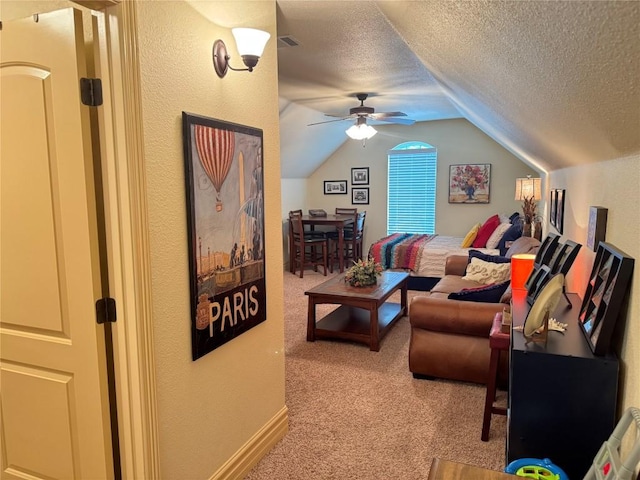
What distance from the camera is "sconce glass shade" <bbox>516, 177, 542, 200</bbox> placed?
5379 mm

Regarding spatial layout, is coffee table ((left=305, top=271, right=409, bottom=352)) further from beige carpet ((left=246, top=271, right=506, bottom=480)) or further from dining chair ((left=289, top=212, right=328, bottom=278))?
dining chair ((left=289, top=212, right=328, bottom=278))

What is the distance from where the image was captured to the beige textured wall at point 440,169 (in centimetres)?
711

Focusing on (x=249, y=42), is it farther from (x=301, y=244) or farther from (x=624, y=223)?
(x=301, y=244)

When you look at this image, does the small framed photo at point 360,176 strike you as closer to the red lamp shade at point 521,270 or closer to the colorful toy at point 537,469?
the red lamp shade at point 521,270

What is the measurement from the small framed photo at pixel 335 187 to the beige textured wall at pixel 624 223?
589 cm

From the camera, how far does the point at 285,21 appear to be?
8.86ft

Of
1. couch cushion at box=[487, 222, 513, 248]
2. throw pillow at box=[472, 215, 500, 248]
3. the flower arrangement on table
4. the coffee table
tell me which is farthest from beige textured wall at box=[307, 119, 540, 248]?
the flower arrangement on table

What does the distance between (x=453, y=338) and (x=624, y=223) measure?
1.73 metres

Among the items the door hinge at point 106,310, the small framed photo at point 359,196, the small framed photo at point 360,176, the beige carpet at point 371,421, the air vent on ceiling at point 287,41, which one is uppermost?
the air vent on ceiling at point 287,41

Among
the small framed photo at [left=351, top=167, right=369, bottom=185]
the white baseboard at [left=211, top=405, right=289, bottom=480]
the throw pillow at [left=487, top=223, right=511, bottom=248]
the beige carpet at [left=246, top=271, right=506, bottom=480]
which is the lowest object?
the beige carpet at [left=246, top=271, right=506, bottom=480]

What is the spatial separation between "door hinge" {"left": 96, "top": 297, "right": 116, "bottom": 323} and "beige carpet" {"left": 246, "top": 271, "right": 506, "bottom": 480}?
3.88 feet

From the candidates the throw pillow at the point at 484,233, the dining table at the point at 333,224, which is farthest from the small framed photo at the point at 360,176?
the throw pillow at the point at 484,233

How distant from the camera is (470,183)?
730 centimetres

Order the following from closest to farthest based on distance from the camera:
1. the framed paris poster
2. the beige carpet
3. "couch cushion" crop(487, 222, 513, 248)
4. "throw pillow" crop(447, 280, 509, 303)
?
the framed paris poster, the beige carpet, "throw pillow" crop(447, 280, 509, 303), "couch cushion" crop(487, 222, 513, 248)
